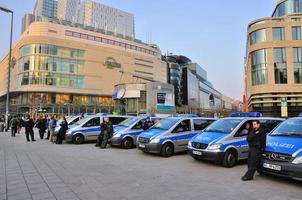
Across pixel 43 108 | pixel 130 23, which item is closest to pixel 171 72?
pixel 130 23

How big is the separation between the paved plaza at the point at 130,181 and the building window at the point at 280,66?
40672 mm

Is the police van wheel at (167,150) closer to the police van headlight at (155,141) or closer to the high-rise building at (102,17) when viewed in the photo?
the police van headlight at (155,141)

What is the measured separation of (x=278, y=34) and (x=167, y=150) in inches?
1672

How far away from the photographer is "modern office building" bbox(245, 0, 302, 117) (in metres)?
45.7

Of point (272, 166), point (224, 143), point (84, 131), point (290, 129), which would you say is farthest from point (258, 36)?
point (272, 166)

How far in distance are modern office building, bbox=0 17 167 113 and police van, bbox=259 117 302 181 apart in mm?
53965

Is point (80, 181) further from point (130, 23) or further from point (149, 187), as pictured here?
point (130, 23)

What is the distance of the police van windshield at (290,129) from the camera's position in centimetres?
769

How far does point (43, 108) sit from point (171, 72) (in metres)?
62.0

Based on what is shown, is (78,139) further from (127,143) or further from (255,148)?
(255,148)

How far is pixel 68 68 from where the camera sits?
74.4 metres

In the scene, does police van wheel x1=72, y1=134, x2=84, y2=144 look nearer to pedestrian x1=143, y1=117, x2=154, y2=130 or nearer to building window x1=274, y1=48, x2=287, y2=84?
pedestrian x1=143, y1=117, x2=154, y2=130

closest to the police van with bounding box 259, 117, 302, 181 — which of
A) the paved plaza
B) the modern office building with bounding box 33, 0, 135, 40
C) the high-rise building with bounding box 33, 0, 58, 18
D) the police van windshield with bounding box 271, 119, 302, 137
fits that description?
the police van windshield with bounding box 271, 119, 302, 137

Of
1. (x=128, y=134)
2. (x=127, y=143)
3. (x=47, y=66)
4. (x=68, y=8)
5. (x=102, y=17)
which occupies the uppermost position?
(x=68, y=8)
